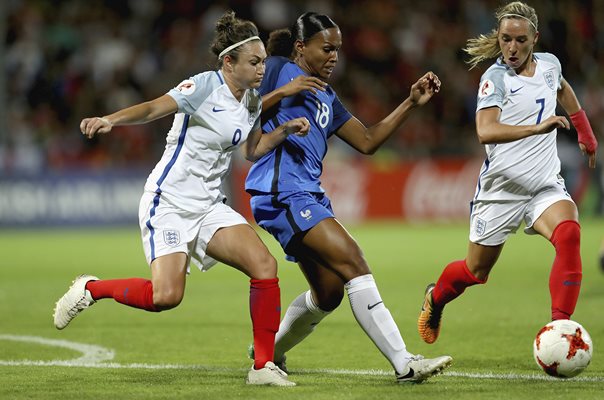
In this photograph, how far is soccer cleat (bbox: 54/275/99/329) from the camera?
258 inches

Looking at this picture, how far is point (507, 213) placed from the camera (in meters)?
7.12

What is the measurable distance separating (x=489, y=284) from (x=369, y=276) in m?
5.75

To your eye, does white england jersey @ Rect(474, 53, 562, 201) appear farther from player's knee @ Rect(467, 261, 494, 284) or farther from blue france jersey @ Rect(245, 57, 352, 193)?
blue france jersey @ Rect(245, 57, 352, 193)

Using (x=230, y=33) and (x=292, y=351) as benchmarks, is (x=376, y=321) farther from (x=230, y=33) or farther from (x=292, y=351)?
(x=230, y=33)

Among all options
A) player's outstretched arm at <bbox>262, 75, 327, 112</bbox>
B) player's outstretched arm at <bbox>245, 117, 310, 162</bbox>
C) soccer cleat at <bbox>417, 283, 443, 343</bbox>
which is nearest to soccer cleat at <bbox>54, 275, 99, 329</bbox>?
player's outstretched arm at <bbox>245, 117, 310, 162</bbox>

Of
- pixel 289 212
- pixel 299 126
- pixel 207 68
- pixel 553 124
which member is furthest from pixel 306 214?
pixel 207 68

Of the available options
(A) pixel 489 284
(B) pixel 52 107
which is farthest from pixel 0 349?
(B) pixel 52 107

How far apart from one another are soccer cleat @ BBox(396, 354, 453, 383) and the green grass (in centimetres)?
7

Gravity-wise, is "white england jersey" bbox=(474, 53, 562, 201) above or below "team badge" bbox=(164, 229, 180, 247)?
above

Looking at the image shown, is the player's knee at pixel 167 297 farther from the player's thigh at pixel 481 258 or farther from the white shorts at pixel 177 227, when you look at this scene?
the player's thigh at pixel 481 258

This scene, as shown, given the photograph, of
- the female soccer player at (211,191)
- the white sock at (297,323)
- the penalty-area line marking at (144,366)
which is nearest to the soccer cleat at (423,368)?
the penalty-area line marking at (144,366)

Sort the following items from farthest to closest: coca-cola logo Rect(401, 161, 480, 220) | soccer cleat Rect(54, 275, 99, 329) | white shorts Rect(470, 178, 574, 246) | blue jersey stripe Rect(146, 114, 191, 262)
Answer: coca-cola logo Rect(401, 161, 480, 220), white shorts Rect(470, 178, 574, 246), soccer cleat Rect(54, 275, 99, 329), blue jersey stripe Rect(146, 114, 191, 262)

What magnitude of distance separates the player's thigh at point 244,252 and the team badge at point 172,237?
0.20m

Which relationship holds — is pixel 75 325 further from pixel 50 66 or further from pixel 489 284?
pixel 50 66
